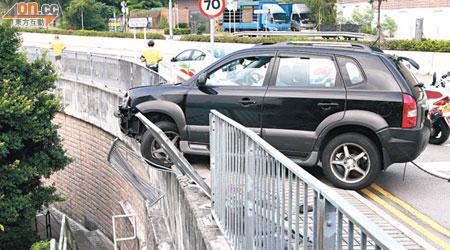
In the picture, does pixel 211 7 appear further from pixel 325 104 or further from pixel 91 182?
pixel 91 182

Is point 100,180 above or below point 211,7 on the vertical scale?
below

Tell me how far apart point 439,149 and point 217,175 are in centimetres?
650

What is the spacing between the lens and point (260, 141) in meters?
4.17

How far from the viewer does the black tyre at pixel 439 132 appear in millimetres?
11391

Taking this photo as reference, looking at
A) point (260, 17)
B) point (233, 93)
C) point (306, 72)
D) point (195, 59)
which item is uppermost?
point (260, 17)

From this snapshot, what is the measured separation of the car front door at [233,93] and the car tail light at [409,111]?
1.81 m

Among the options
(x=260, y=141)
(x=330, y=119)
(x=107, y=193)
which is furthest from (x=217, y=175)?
(x=107, y=193)

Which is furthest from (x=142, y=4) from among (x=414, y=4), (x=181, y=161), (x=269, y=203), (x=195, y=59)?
(x=269, y=203)

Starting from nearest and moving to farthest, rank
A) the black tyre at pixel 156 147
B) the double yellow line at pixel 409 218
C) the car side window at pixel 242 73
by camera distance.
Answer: the double yellow line at pixel 409 218 < the car side window at pixel 242 73 < the black tyre at pixel 156 147

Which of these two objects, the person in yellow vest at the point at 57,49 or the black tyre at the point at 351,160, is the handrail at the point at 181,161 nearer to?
the black tyre at the point at 351,160

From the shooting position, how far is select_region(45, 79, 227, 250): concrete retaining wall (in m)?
9.94

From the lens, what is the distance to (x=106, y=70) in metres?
20.0

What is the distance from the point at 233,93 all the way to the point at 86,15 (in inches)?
2926

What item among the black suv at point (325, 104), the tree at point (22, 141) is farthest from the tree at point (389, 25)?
the black suv at point (325, 104)
